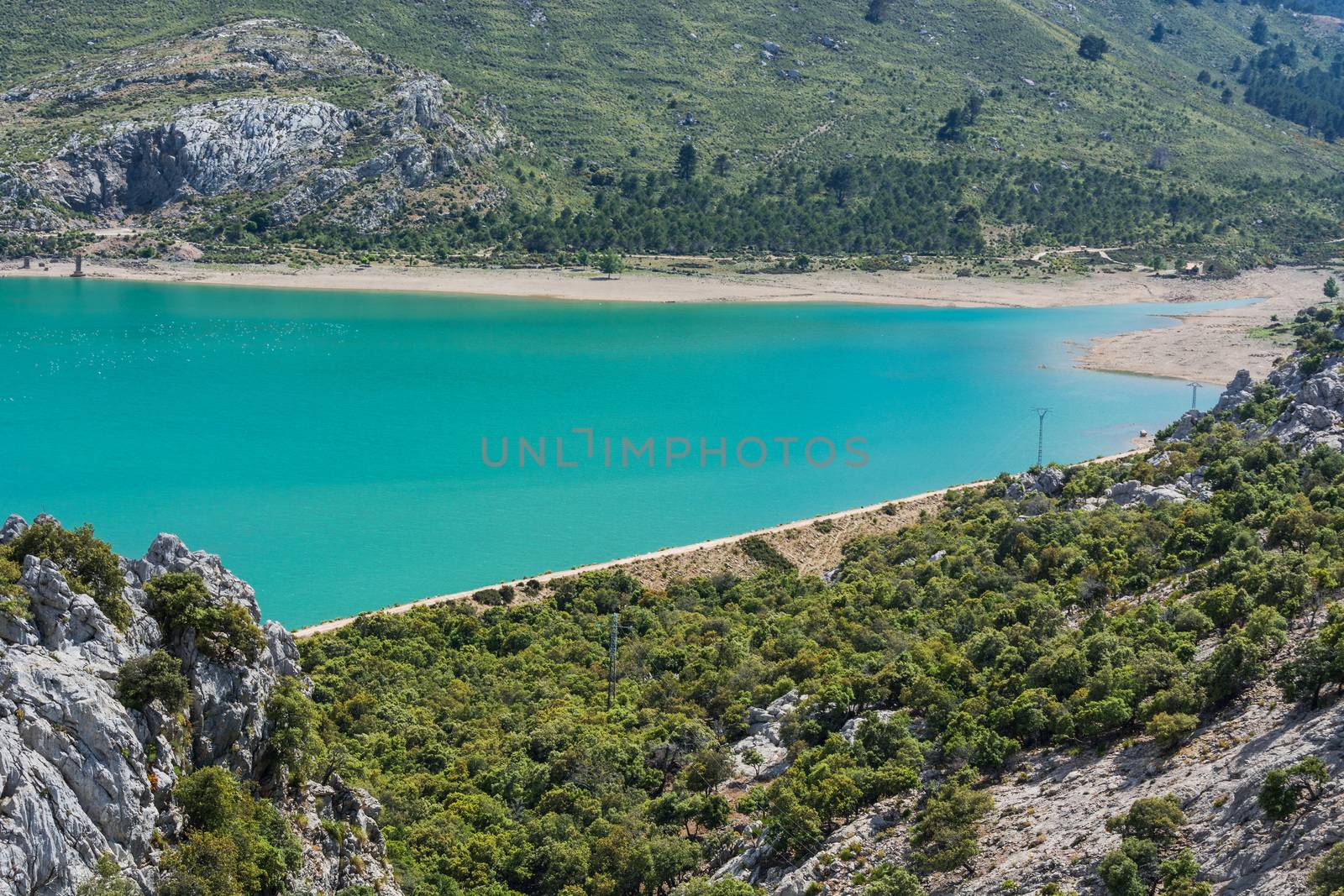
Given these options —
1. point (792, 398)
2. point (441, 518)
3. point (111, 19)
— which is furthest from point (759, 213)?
point (441, 518)

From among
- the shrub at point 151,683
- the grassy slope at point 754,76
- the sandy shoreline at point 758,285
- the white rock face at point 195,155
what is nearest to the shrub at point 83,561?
the shrub at point 151,683

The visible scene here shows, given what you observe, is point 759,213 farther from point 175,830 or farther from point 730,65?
point 175,830

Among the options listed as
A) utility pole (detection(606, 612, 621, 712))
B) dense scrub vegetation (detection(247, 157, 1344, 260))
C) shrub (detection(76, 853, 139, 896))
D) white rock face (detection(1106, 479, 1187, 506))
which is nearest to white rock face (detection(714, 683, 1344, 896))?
utility pole (detection(606, 612, 621, 712))

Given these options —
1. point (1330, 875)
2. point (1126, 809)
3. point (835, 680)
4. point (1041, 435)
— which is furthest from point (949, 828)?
point (1041, 435)

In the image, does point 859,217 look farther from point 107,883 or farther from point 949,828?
point 107,883

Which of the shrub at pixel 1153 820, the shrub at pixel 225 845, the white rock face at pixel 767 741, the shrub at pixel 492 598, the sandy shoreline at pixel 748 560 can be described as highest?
the shrub at pixel 1153 820

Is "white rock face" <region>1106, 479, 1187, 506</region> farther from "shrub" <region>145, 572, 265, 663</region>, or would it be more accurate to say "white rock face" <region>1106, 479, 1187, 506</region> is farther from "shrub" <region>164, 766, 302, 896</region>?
"shrub" <region>164, 766, 302, 896</region>

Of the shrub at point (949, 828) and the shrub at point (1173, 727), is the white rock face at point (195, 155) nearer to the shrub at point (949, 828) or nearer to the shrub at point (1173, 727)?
the shrub at point (949, 828)

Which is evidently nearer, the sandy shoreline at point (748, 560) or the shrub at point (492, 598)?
the shrub at point (492, 598)
